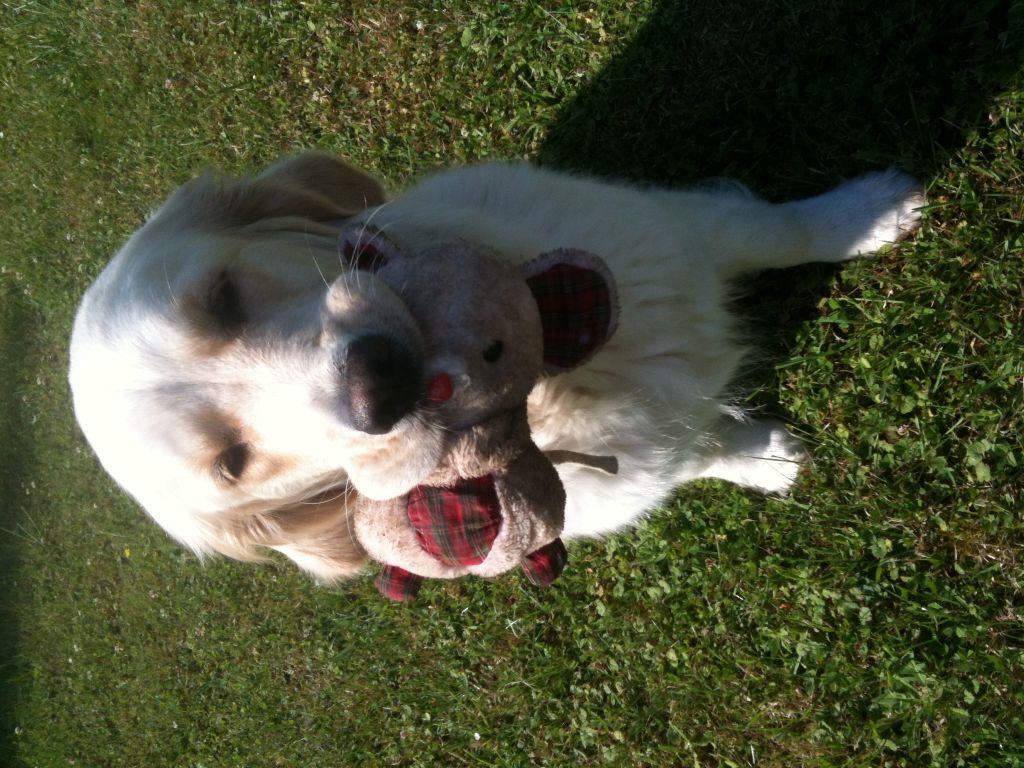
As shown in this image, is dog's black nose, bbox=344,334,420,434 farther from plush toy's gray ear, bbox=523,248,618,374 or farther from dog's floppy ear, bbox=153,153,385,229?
dog's floppy ear, bbox=153,153,385,229

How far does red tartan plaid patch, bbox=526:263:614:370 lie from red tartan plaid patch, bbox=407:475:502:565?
43 cm

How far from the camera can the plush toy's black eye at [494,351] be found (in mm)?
1816

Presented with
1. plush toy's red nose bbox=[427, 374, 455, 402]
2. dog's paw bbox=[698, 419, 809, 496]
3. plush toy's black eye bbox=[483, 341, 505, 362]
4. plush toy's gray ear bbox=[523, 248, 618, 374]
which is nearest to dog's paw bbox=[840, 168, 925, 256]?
dog's paw bbox=[698, 419, 809, 496]

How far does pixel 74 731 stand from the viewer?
20.8 ft

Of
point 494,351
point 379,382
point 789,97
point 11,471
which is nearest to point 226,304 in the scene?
point 379,382

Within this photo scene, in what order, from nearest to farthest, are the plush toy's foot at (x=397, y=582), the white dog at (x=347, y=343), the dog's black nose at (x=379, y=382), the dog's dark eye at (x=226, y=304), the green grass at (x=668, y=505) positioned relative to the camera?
1. the dog's black nose at (x=379, y=382)
2. the white dog at (x=347, y=343)
3. the dog's dark eye at (x=226, y=304)
4. the plush toy's foot at (x=397, y=582)
5. the green grass at (x=668, y=505)

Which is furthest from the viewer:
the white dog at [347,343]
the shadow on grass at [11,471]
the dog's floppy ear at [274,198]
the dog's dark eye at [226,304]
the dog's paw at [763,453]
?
the shadow on grass at [11,471]

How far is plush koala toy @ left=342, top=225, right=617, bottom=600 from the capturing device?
71.4 inches

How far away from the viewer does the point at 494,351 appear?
183 cm

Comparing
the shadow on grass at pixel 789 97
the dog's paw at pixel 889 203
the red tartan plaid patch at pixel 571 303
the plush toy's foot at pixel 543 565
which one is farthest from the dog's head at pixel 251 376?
the dog's paw at pixel 889 203

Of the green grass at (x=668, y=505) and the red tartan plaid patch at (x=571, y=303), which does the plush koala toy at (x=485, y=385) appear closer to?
the red tartan plaid patch at (x=571, y=303)

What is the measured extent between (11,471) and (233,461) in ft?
19.1

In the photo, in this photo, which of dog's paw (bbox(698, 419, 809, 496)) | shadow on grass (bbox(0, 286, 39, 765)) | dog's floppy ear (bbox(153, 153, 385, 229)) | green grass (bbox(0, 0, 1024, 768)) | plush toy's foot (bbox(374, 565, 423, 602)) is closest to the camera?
plush toy's foot (bbox(374, 565, 423, 602))

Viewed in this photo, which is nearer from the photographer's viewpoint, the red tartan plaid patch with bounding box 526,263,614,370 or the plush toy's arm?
the plush toy's arm
